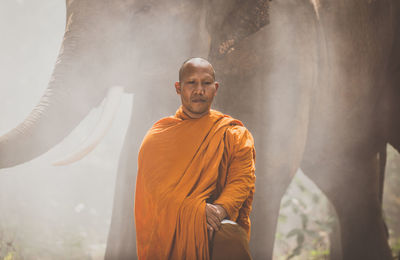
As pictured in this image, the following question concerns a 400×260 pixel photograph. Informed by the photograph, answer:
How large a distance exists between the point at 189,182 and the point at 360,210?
1.47 m

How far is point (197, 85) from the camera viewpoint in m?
0.85

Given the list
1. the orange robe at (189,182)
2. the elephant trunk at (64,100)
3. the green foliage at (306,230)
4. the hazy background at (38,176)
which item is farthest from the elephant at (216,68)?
the green foliage at (306,230)

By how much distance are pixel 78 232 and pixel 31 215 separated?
1.16ft

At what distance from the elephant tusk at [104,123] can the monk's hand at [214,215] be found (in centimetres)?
52

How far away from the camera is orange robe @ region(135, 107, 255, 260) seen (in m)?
0.77

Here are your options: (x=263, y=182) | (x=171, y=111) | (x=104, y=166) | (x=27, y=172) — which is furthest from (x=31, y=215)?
(x=263, y=182)

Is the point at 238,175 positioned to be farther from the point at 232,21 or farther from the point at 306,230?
the point at 306,230

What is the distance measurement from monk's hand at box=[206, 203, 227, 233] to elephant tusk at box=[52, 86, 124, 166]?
20.4 inches

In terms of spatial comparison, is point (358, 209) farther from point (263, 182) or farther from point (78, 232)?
point (78, 232)

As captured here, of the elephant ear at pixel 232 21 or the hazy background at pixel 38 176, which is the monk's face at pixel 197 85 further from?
the hazy background at pixel 38 176

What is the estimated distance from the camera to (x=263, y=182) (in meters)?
1.27

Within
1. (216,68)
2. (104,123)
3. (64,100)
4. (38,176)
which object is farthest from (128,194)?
(38,176)

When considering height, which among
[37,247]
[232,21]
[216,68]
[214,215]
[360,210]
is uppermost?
[232,21]

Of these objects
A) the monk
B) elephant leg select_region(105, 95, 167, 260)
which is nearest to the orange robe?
the monk
